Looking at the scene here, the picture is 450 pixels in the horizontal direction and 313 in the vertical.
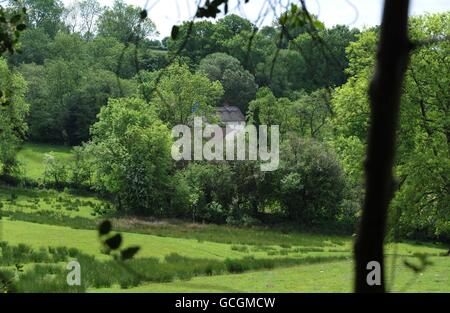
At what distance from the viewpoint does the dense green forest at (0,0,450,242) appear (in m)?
2.73

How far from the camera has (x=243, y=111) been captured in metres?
66.4

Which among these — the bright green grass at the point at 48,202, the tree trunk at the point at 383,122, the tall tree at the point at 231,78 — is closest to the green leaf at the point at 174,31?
the tree trunk at the point at 383,122

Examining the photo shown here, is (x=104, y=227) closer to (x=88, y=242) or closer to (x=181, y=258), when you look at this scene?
(x=181, y=258)

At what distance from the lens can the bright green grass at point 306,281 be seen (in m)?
12.5

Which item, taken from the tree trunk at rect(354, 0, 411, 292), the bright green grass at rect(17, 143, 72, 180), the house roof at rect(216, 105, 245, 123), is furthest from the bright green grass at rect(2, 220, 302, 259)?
the house roof at rect(216, 105, 245, 123)

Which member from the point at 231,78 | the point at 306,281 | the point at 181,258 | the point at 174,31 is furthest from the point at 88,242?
the point at 231,78

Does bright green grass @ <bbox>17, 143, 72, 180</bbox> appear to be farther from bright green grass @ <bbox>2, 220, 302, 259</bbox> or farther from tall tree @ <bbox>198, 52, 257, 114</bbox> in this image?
bright green grass @ <bbox>2, 220, 302, 259</bbox>

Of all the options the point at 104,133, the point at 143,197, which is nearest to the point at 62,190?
the point at 104,133

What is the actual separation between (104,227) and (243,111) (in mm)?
65218

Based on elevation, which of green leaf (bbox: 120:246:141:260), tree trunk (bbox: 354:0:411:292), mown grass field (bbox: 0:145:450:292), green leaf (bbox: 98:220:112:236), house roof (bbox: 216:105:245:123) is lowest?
mown grass field (bbox: 0:145:450:292)

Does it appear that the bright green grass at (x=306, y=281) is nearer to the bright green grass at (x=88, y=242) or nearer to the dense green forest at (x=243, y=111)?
the dense green forest at (x=243, y=111)

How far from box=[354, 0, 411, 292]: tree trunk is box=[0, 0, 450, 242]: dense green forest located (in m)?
0.65

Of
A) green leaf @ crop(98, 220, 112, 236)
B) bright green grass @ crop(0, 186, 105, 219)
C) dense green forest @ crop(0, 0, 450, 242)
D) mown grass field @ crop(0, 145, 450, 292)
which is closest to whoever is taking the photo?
green leaf @ crop(98, 220, 112, 236)
